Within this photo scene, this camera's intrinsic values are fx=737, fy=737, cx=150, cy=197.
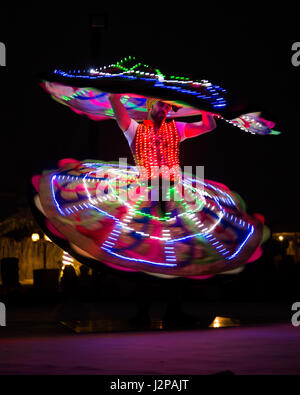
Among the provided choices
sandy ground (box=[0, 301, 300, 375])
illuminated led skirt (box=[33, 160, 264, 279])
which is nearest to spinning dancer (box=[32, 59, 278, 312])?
illuminated led skirt (box=[33, 160, 264, 279])

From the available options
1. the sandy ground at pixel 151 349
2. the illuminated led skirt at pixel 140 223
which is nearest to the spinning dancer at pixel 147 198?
the illuminated led skirt at pixel 140 223

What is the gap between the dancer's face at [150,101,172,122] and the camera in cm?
834

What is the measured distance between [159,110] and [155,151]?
47cm

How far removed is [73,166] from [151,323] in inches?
79.9

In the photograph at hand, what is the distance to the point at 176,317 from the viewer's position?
8.02m

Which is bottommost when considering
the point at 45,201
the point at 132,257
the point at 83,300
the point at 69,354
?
the point at 83,300

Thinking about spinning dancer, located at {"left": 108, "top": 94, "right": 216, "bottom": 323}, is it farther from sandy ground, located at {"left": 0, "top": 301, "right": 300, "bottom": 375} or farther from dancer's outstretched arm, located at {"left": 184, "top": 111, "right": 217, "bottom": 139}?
sandy ground, located at {"left": 0, "top": 301, "right": 300, "bottom": 375}

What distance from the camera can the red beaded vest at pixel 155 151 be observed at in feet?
27.5

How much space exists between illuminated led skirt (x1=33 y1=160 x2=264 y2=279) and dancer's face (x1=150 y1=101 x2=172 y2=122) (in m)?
0.75
